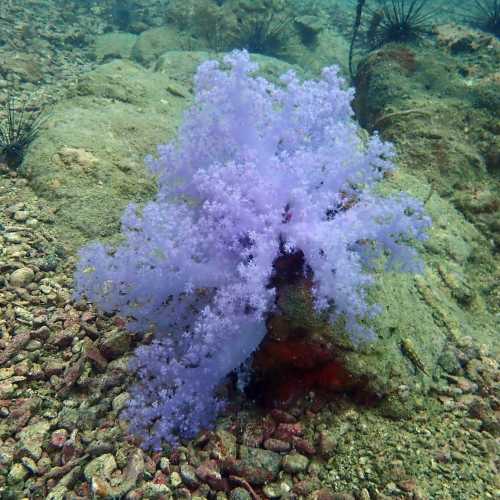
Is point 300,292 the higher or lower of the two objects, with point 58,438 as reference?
higher

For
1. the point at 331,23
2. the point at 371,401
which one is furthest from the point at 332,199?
the point at 331,23

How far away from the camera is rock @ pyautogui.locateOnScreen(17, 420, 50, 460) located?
7.84ft

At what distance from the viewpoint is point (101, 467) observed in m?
2.34

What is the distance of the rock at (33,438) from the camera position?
2388 millimetres

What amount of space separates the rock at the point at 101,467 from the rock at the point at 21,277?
168 cm

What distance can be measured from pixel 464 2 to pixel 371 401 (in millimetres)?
18982

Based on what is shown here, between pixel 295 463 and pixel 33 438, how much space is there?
5.35 ft

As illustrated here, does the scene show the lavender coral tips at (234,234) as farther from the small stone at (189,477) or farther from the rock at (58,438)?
the rock at (58,438)

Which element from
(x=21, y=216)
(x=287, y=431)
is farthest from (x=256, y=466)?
(x=21, y=216)

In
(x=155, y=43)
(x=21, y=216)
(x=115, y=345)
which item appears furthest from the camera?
(x=155, y=43)

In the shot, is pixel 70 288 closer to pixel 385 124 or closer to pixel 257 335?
pixel 257 335

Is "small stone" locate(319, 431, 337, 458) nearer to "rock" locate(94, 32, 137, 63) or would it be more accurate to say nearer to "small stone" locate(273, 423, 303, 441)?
"small stone" locate(273, 423, 303, 441)

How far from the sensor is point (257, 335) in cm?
256

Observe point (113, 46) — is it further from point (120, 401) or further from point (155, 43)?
point (120, 401)
